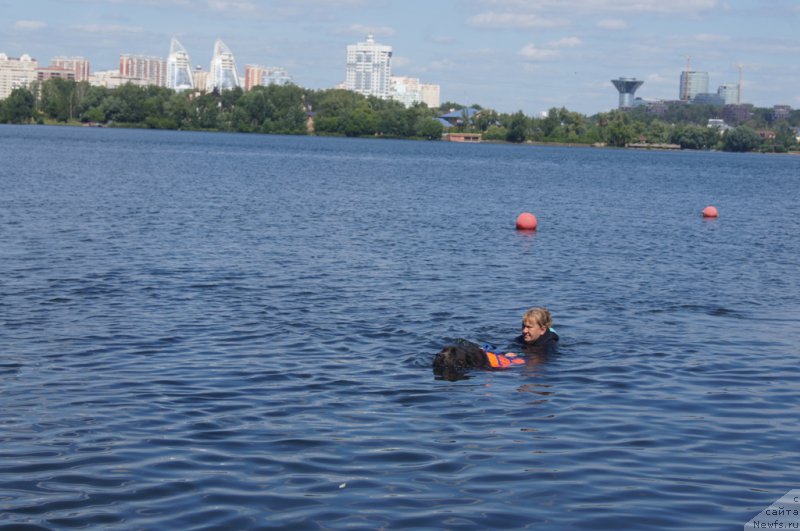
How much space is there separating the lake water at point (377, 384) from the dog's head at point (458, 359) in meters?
0.23

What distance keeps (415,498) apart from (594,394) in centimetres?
511

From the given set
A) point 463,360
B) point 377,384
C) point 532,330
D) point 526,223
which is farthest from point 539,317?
point 526,223

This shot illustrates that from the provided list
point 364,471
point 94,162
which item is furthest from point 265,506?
point 94,162

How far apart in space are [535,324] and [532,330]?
5.0 inches

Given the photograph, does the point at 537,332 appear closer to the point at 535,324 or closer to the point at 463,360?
the point at 535,324

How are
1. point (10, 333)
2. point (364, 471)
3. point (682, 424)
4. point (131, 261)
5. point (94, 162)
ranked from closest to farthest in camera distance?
point (364, 471)
point (682, 424)
point (10, 333)
point (131, 261)
point (94, 162)

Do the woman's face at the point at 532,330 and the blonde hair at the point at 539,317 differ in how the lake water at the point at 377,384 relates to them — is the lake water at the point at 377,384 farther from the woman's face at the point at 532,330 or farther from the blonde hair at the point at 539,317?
the blonde hair at the point at 539,317

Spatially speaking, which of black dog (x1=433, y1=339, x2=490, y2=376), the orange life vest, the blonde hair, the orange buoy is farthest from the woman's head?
the orange buoy

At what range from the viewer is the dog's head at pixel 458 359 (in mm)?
15180

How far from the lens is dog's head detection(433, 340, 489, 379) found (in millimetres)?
15180

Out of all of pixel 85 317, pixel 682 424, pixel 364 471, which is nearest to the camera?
pixel 364 471

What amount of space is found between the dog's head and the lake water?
23 cm

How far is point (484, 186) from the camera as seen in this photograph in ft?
243

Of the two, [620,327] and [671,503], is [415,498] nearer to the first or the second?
[671,503]
